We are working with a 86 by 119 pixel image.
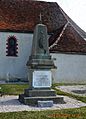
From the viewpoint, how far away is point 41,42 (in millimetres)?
14234

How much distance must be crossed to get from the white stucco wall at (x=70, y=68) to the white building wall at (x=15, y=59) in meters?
4.15

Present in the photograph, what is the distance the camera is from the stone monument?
13656mm

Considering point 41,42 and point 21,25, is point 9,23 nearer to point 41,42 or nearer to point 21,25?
point 21,25

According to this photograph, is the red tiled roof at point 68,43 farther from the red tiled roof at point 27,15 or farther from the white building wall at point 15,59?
the white building wall at point 15,59

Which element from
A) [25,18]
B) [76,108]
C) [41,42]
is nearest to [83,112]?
[76,108]

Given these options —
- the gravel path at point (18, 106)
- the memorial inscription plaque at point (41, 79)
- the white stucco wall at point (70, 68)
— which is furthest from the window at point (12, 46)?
the memorial inscription plaque at point (41, 79)

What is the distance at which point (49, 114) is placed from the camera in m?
10.8

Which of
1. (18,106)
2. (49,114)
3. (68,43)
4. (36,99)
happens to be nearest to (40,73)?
(36,99)

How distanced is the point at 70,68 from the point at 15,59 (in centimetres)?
538

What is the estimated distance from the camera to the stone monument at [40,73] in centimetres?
1366

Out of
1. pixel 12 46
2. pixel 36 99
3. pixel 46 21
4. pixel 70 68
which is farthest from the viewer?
pixel 46 21

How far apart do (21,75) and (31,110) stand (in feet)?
52.0

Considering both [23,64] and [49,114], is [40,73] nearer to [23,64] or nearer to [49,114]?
[49,114]

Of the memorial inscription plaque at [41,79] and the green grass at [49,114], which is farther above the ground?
the memorial inscription plaque at [41,79]
